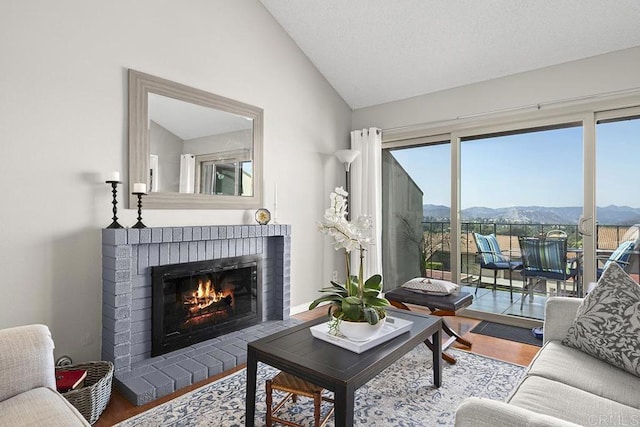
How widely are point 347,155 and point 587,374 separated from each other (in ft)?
10.3

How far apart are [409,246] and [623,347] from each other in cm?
297

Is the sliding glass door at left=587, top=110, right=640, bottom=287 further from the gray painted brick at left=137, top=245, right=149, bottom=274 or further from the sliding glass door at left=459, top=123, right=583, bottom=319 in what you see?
the gray painted brick at left=137, top=245, right=149, bottom=274

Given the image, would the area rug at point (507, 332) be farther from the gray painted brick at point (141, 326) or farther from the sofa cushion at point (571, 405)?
the gray painted brick at point (141, 326)

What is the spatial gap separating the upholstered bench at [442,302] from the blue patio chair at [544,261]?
1042 mm

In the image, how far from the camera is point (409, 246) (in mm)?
4480

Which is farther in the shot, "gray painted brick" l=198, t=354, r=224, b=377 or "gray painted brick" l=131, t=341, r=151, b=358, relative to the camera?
"gray painted brick" l=131, t=341, r=151, b=358

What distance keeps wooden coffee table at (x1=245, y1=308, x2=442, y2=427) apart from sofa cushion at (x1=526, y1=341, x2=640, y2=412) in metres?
0.60

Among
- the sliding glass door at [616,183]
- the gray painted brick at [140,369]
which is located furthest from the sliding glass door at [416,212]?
the gray painted brick at [140,369]

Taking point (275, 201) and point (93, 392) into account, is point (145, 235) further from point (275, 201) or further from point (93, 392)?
point (275, 201)

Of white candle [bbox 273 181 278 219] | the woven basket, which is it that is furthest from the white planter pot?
white candle [bbox 273 181 278 219]

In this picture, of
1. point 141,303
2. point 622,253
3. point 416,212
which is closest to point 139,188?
point 141,303

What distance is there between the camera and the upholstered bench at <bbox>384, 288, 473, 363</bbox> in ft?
9.25

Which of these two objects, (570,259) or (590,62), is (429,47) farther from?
(570,259)

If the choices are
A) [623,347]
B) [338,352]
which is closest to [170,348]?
[338,352]
